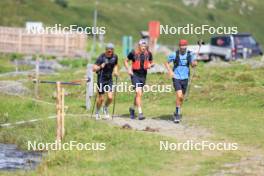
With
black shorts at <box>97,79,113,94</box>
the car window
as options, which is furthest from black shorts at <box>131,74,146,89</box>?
the car window

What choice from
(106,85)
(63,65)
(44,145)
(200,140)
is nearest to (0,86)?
(106,85)

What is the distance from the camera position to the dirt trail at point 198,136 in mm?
15266

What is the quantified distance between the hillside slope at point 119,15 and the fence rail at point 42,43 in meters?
33.3

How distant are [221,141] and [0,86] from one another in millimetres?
15907

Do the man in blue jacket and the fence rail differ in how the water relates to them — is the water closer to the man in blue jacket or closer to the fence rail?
the man in blue jacket

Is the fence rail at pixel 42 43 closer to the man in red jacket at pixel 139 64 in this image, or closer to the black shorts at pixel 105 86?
the black shorts at pixel 105 86

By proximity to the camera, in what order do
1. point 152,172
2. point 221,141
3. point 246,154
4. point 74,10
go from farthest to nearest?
point 74,10, point 221,141, point 246,154, point 152,172

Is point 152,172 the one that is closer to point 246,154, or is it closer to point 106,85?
point 246,154

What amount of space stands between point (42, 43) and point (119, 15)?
92.0 metres

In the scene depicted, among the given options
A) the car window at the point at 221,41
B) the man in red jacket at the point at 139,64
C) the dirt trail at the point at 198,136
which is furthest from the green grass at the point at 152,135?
the car window at the point at 221,41

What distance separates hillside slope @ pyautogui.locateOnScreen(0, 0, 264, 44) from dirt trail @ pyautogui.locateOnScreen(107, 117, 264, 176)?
2967 inches

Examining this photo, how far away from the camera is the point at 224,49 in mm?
49562

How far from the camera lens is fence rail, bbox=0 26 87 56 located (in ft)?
200

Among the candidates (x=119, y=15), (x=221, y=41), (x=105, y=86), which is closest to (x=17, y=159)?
(x=105, y=86)
